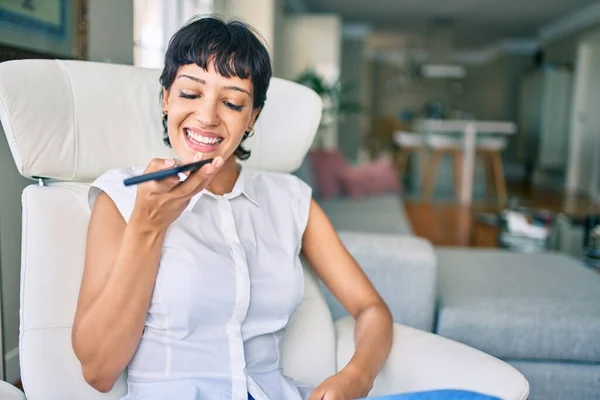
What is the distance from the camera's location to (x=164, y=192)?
0.79 meters

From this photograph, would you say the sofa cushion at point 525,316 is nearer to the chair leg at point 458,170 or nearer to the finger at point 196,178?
the finger at point 196,178

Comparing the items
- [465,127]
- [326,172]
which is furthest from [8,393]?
[465,127]

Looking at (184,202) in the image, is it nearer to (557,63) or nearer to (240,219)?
(240,219)

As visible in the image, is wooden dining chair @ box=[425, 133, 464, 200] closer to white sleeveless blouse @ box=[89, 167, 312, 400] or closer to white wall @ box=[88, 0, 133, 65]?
white wall @ box=[88, 0, 133, 65]

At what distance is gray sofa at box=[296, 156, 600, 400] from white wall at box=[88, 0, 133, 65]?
4.13 ft

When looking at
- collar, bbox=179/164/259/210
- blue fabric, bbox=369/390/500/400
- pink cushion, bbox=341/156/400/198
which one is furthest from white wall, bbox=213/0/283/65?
blue fabric, bbox=369/390/500/400

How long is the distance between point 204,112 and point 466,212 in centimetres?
543

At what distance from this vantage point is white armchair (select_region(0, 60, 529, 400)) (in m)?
0.96

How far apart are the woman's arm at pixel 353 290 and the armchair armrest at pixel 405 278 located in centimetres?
52

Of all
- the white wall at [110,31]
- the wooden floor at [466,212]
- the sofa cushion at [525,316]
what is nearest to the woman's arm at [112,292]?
the sofa cushion at [525,316]

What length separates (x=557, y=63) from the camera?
911cm

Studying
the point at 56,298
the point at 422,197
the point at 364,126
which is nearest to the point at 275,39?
the point at 422,197

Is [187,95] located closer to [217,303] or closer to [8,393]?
[217,303]

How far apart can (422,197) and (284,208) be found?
616cm
